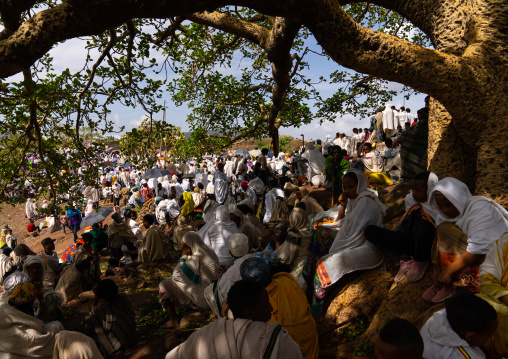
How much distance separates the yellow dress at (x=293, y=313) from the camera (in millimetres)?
3232

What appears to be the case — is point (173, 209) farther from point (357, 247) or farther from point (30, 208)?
point (30, 208)

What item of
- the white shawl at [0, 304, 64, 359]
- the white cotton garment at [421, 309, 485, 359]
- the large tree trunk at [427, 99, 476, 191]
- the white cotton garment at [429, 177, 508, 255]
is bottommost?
the white shawl at [0, 304, 64, 359]

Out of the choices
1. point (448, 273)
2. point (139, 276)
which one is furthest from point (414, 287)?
point (139, 276)

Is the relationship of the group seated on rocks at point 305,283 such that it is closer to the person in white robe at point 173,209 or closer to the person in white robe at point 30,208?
the person in white robe at point 173,209

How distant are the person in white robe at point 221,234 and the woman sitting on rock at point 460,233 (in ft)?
12.4

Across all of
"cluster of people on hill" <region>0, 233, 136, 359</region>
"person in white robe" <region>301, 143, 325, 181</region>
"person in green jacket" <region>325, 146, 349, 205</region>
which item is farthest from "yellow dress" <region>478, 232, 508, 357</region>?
"person in white robe" <region>301, 143, 325, 181</region>

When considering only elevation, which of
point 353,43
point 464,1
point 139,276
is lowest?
point 139,276

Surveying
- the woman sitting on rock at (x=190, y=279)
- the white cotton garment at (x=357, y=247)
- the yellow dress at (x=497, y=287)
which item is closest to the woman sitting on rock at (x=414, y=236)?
the white cotton garment at (x=357, y=247)

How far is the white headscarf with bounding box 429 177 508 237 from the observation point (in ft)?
9.17

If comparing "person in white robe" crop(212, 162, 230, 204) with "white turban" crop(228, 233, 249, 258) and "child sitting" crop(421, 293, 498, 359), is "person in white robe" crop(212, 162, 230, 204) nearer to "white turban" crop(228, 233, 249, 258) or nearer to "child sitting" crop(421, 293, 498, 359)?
"white turban" crop(228, 233, 249, 258)

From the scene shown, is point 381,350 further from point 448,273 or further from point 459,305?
point 448,273

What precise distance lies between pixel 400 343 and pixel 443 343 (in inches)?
17.1

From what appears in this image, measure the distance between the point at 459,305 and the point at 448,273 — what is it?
996mm

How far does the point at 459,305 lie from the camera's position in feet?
6.83
